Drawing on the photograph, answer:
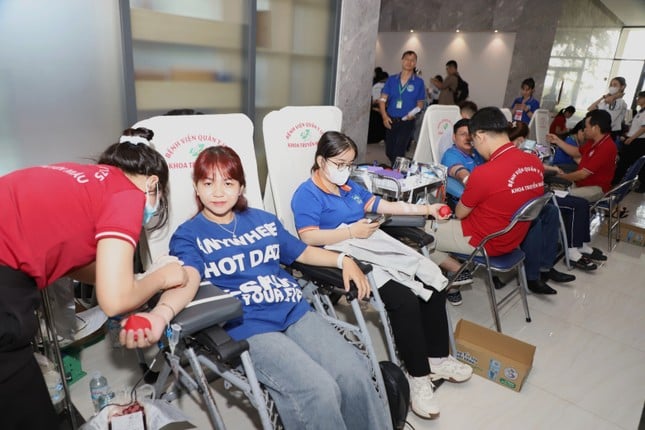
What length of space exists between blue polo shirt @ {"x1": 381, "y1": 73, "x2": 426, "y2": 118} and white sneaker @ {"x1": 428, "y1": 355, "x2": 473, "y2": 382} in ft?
11.4

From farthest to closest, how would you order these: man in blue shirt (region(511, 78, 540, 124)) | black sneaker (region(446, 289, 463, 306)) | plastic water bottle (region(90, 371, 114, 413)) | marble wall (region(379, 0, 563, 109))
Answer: marble wall (region(379, 0, 563, 109)) < man in blue shirt (region(511, 78, 540, 124)) < black sneaker (region(446, 289, 463, 306)) < plastic water bottle (region(90, 371, 114, 413))

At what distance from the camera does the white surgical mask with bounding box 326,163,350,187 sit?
1.94 m

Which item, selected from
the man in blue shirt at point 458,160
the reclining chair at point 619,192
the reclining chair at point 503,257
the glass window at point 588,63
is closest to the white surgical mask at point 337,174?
the reclining chair at point 503,257

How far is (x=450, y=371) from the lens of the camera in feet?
6.41

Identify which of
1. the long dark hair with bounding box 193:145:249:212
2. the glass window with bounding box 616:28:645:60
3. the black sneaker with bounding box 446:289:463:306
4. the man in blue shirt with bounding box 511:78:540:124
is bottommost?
the black sneaker with bounding box 446:289:463:306

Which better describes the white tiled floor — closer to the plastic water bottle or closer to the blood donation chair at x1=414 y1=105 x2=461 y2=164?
the plastic water bottle

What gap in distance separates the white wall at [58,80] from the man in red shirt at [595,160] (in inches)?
134

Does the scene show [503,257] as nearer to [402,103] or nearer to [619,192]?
[619,192]

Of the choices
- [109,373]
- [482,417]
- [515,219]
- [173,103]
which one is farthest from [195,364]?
[173,103]

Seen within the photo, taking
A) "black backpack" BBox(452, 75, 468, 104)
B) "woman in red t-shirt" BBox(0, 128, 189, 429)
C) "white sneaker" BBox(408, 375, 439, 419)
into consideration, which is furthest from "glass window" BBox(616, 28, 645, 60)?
"woman in red t-shirt" BBox(0, 128, 189, 429)

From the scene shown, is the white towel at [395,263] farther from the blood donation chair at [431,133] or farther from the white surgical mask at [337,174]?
the blood donation chair at [431,133]

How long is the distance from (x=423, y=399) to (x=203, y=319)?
41.7 inches

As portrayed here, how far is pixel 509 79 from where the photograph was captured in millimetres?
8586

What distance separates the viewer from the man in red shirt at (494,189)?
2.16 meters
